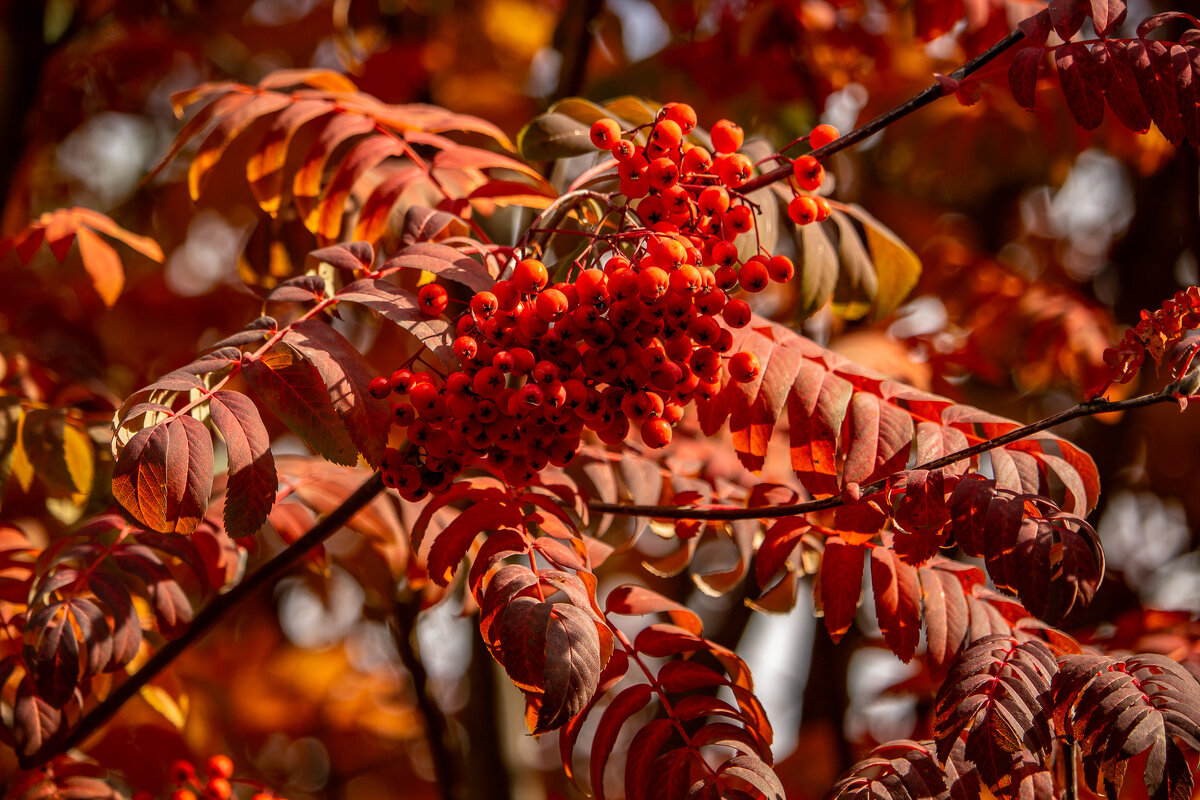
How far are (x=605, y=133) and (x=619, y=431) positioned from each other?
21.4 inches

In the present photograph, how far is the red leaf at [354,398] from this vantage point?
1.37 metres

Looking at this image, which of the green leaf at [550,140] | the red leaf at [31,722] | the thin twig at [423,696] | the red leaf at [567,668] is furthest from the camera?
the thin twig at [423,696]

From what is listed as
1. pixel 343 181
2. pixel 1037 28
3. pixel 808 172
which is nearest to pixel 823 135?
pixel 808 172

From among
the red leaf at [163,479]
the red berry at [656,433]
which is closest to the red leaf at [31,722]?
the red leaf at [163,479]

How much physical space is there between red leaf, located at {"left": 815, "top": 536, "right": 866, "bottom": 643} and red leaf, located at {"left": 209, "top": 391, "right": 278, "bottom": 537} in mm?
1003

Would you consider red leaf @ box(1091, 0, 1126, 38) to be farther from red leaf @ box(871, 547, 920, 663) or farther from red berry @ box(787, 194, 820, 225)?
red leaf @ box(871, 547, 920, 663)

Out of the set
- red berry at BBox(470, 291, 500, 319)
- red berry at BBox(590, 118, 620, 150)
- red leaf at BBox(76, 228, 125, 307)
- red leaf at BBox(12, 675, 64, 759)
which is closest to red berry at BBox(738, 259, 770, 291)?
Result: red berry at BBox(590, 118, 620, 150)

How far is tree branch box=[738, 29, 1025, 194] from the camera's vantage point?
56.5 inches

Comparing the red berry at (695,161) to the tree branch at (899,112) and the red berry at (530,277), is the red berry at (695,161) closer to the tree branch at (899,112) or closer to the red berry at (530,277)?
the tree branch at (899,112)

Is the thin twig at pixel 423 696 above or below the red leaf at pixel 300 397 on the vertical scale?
below

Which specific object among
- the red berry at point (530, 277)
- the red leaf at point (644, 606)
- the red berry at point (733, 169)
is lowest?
the red leaf at point (644, 606)

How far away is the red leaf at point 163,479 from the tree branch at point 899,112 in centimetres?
102

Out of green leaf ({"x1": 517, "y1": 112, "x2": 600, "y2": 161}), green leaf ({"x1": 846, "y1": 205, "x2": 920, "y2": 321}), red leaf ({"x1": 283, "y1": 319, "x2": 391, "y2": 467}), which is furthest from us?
green leaf ({"x1": 846, "y1": 205, "x2": 920, "y2": 321})

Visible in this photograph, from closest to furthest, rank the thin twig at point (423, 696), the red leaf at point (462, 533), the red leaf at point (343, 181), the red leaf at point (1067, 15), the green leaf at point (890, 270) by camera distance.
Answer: the red leaf at point (1067, 15), the red leaf at point (462, 533), the red leaf at point (343, 181), the green leaf at point (890, 270), the thin twig at point (423, 696)
